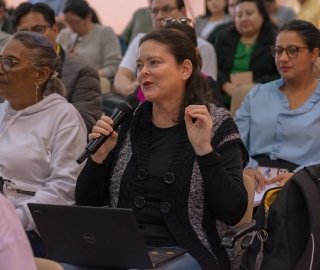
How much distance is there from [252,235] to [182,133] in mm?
457

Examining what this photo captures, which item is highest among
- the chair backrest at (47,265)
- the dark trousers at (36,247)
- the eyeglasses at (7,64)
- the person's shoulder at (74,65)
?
the eyeglasses at (7,64)

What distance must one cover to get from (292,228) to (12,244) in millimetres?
1143

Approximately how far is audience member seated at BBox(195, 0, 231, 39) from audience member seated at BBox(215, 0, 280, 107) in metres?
0.95

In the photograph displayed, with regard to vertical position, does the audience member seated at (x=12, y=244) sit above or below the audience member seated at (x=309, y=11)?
above

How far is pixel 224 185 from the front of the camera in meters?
2.34

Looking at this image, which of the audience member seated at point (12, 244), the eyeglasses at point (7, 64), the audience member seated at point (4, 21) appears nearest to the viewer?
the audience member seated at point (12, 244)

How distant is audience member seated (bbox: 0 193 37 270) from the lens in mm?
1428

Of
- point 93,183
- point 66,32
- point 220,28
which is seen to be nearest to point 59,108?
point 93,183

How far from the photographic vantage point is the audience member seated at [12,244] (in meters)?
1.43

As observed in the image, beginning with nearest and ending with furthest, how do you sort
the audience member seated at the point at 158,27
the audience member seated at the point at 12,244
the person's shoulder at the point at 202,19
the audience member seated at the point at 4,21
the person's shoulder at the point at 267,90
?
the audience member seated at the point at 12,244 → the person's shoulder at the point at 267,90 → the audience member seated at the point at 158,27 → the audience member seated at the point at 4,21 → the person's shoulder at the point at 202,19

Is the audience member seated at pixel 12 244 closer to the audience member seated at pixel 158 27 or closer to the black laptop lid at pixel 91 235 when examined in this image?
the black laptop lid at pixel 91 235

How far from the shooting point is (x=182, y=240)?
2402 mm

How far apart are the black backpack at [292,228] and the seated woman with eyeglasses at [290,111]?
3.17 ft

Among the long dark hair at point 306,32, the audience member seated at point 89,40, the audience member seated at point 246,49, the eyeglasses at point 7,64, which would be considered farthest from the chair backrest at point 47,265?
the audience member seated at point 89,40
